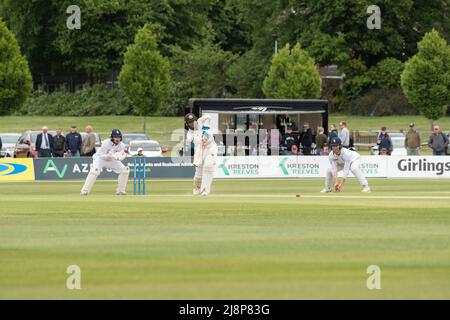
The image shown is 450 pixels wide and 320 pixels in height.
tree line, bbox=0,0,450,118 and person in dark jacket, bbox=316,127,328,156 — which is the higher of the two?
tree line, bbox=0,0,450,118

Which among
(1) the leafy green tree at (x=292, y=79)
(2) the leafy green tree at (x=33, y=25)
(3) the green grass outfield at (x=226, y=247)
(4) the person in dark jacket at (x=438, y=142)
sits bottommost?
(4) the person in dark jacket at (x=438, y=142)

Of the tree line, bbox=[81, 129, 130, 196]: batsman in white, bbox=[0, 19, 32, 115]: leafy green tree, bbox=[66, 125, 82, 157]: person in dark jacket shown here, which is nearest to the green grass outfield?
bbox=[81, 129, 130, 196]: batsman in white

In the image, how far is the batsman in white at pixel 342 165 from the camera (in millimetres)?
31969

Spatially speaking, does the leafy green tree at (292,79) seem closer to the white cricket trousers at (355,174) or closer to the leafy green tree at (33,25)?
the leafy green tree at (33,25)

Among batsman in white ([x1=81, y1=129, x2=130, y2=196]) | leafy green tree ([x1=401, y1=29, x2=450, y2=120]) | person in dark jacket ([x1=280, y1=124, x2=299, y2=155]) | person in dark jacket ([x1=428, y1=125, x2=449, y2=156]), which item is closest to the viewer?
batsman in white ([x1=81, y1=129, x2=130, y2=196])

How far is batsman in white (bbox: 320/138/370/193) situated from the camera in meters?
32.0

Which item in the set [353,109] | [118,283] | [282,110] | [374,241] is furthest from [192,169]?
[353,109]

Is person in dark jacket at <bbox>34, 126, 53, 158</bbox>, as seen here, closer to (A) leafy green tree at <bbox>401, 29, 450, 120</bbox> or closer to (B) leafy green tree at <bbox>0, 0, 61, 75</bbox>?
(A) leafy green tree at <bbox>401, 29, 450, 120</bbox>

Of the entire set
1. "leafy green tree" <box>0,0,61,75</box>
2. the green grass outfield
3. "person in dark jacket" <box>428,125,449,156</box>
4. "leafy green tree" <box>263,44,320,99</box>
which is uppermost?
"leafy green tree" <box>0,0,61,75</box>

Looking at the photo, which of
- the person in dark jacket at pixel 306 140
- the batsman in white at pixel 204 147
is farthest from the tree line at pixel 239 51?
the batsman in white at pixel 204 147

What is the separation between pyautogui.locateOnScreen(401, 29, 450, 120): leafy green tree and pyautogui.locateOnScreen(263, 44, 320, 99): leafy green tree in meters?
5.16

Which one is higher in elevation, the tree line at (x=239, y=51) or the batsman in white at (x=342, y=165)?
the tree line at (x=239, y=51)

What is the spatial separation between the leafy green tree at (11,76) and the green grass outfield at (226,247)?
40002mm

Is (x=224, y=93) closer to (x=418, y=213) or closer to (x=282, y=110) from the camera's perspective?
(x=282, y=110)
